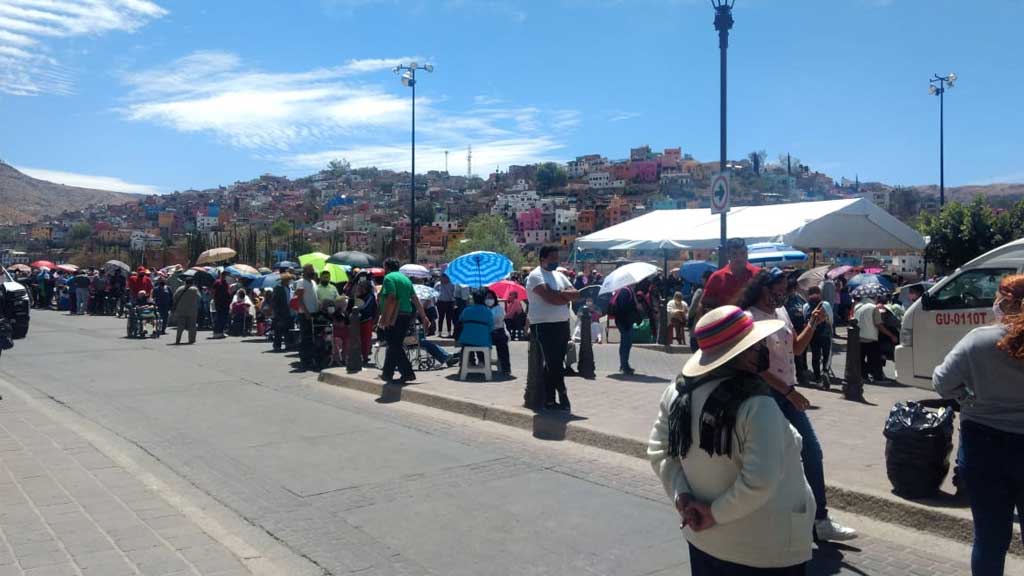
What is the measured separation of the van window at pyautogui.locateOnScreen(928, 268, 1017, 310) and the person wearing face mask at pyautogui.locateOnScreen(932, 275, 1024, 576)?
6600 mm

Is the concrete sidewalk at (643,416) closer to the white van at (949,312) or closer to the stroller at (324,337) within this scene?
the white van at (949,312)

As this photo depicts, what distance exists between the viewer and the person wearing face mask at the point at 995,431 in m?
3.75

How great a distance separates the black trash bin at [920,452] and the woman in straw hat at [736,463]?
132 inches

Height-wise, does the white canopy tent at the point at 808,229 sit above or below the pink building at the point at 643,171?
below

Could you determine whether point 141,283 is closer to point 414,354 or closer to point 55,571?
point 414,354

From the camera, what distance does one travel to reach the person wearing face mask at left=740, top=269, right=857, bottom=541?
4.68 metres

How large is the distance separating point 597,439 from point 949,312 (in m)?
5.18

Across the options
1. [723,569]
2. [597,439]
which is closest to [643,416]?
[597,439]

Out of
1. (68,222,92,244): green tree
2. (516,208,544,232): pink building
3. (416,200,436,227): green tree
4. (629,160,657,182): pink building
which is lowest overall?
(68,222,92,244): green tree

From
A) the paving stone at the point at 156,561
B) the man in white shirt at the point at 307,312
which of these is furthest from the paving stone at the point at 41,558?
the man in white shirt at the point at 307,312

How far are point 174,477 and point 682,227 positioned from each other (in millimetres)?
19846

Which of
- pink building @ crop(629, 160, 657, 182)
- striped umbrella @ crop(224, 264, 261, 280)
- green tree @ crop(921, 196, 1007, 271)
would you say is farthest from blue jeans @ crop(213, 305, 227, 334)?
pink building @ crop(629, 160, 657, 182)

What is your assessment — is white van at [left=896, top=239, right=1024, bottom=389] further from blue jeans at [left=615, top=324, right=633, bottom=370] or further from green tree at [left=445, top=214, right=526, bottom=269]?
green tree at [left=445, top=214, right=526, bottom=269]

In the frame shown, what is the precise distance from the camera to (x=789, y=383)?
4707 millimetres
